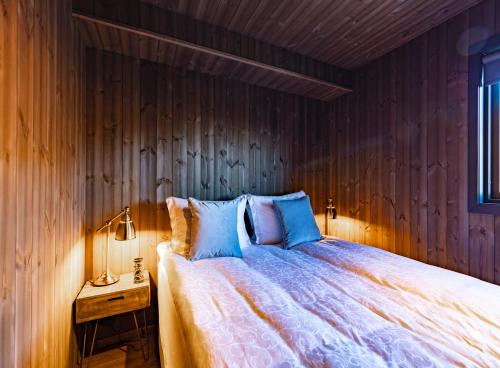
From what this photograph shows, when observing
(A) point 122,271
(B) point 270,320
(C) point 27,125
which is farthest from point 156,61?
(B) point 270,320

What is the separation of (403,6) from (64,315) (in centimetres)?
301

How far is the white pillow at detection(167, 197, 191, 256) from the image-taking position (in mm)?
1804

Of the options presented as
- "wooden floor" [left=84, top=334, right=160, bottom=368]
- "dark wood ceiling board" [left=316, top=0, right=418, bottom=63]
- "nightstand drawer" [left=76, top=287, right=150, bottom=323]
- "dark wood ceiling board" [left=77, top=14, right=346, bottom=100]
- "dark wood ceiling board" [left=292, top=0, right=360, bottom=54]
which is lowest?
"wooden floor" [left=84, top=334, right=160, bottom=368]

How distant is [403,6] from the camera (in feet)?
5.57

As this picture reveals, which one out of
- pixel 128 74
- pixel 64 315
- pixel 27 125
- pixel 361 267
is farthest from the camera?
pixel 128 74

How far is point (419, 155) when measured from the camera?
202 cm

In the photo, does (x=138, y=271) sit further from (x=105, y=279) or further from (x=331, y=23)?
(x=331, y=23)

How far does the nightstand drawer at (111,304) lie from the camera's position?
151 cm

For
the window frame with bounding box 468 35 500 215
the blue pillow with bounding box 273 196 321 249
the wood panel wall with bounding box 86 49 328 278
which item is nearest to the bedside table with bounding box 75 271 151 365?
the wood panel wall with bounding box 86 49 328 278

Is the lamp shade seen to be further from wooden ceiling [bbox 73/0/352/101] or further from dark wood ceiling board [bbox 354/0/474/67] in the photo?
dark wood ceiling board [bbox 354/0/474/67]

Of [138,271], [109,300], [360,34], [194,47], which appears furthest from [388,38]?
[109,300]

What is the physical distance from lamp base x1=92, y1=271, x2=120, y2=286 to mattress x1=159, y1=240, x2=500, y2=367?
1.64 ft

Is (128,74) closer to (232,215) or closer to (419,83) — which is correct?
(232,215)

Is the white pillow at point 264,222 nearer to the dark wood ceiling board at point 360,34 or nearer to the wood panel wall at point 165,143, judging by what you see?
the wood panel wall at point 165,143
